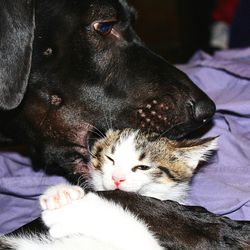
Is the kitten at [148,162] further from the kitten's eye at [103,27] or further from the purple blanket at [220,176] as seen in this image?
the kitten's eye at [103,27]

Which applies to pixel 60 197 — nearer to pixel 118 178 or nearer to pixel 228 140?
pixel 118 178

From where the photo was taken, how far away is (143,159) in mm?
1479

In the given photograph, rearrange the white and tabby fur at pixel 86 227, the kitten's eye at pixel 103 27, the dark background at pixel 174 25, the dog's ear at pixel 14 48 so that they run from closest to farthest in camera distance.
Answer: the white and tabby fur at pixel 86 227, the dog's ear at pixel 14 48, the kitten's eye at pixel 103 27, the dark background at pixel 174 25

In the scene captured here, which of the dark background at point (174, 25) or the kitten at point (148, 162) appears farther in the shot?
the dark background at point (174, 25)

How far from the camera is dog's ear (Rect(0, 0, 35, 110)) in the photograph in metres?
1.43

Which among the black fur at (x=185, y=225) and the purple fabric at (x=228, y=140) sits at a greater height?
the purple fabric at (x=228, y=140)

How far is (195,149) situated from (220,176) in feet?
0.49

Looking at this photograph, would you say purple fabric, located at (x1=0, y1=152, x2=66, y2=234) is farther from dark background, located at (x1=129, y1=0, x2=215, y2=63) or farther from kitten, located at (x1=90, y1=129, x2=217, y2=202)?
dark background, located at (x1=129, y1=0, x2=215, y2=63)

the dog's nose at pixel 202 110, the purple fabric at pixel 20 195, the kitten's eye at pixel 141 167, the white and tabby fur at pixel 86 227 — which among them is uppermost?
the dog's nose at pixel 202 110

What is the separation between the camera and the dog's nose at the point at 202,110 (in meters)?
1.51

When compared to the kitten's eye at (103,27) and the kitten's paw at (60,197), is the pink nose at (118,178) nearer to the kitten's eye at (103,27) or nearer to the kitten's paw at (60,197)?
the kitten's paw at (60,197)

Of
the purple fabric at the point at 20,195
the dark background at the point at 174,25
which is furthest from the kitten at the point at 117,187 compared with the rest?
the dark background at the point at 174,25

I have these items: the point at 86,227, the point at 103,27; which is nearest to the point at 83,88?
the point at 103,27

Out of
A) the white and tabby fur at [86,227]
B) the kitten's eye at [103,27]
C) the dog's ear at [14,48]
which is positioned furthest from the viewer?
the kitten's eye at [103,27]
